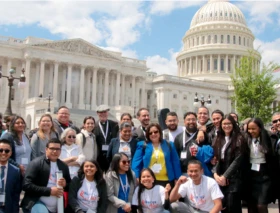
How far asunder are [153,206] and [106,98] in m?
53.2

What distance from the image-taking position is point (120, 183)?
814cm

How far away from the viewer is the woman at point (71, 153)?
28.7 ft

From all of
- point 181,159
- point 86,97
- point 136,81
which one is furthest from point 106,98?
point 181,159

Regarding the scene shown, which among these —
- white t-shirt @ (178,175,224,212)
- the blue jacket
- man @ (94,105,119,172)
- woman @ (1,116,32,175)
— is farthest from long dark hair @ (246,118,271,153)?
woman @ (1,116,32,175)

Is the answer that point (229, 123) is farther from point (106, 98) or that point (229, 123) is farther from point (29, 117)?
point (106, 98)

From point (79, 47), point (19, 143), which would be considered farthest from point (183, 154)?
point (79, 47)

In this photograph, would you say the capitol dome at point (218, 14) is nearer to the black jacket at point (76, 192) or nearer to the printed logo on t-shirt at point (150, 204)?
the printed logo on t-shirt at point (150, 204)

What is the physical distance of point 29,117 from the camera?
52.1 m

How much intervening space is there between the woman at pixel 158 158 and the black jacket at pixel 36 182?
2.02 meters

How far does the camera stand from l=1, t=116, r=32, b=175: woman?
8.49m

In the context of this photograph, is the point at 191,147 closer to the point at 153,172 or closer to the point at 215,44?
the point at 153,172

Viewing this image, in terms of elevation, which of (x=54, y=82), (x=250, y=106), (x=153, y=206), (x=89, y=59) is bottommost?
(x=153, y=206)

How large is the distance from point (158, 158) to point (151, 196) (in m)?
0.87

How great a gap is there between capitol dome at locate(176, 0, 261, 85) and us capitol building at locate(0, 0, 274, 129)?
23 centimetres
